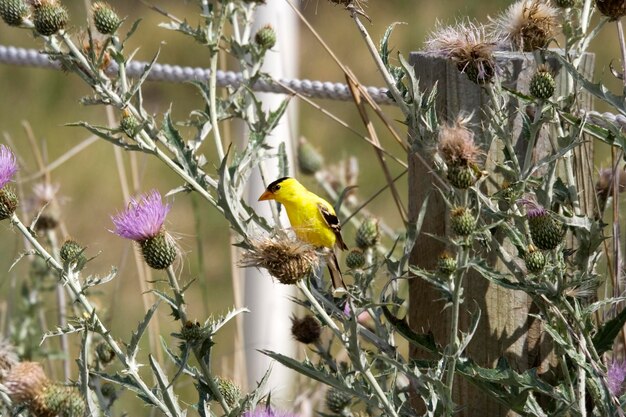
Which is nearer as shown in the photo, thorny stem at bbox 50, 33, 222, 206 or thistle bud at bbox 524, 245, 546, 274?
thistle bud at bbox 524, 245, 546, 274

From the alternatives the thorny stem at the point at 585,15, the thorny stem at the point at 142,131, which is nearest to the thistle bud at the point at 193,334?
the thorny stem at the point at 142,131

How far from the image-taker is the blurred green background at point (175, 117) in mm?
5027

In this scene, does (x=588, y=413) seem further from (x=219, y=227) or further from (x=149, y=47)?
(x=149, y=47)

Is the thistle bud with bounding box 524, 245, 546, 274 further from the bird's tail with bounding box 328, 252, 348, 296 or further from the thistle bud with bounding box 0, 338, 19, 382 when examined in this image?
the thistle bud with bounding box 0, 338, 19, 382

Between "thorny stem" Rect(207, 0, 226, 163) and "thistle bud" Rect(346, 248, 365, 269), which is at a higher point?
"thorny stem" Rect(207, 0, 226, 163)

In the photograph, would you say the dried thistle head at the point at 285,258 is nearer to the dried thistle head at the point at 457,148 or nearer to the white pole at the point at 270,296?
the dried thistle head at the point at 457,148

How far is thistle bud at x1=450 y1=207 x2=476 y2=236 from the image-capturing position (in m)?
1.48

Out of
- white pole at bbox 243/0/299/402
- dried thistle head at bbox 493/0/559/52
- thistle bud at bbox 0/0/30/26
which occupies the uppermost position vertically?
thistle bud at bbox 0/0/30/26

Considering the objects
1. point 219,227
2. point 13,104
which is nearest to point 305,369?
point 219,227

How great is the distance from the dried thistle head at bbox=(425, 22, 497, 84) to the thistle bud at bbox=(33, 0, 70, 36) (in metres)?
0.68

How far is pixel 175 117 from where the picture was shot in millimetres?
6035

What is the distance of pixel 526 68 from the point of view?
180 cm

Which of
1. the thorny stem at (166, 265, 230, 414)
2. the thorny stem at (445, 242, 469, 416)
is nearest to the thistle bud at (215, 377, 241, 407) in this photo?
the thorny stem at (166, 265, 230, 414)

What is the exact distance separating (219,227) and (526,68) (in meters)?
3.65
